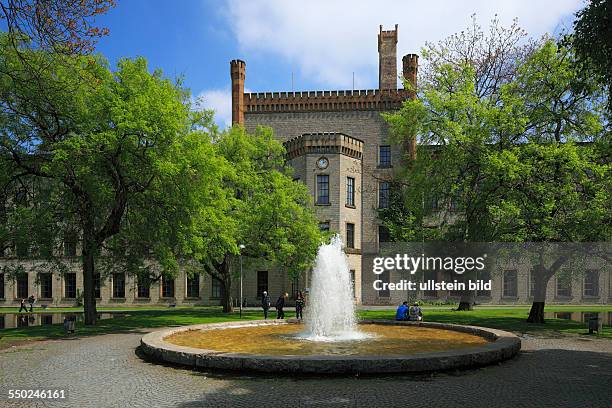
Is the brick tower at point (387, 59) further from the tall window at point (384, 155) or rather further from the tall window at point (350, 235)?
the tall window at point (350, 235)

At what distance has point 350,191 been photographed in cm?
4791

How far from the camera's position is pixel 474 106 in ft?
87.4

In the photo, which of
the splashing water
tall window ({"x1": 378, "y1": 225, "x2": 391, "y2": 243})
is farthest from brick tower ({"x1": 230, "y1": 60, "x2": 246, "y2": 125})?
the splashing water

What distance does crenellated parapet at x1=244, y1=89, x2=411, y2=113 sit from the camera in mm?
52875

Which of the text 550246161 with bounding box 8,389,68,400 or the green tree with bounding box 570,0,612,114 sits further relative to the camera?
the green tree with bounding box 570,0,612,114

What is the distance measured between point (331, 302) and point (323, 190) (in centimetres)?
2674

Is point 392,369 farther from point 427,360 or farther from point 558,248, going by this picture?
point 558,248

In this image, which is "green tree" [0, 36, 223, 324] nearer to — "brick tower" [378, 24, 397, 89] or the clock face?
the clock face

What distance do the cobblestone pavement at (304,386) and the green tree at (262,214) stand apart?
796 inches

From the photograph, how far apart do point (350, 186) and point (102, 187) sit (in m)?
27.9

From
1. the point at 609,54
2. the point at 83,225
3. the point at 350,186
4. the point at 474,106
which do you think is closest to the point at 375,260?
the point at 350,186

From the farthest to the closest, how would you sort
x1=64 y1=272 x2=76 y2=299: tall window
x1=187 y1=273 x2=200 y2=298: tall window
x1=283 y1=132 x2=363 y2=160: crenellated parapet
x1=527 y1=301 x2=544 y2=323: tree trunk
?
x1=64 y1=272 x2=76 y2=299: tall window < x1=187 y1=273 x2=200 y2=298: tall window < x1=283 y1=132 x2=363 y2=160: crenellated parapet < x1=527 y1=301 x2=544 y2=323: tree trunk

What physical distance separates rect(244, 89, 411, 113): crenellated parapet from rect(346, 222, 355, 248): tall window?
1232 cm

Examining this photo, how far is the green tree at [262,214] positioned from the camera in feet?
114
